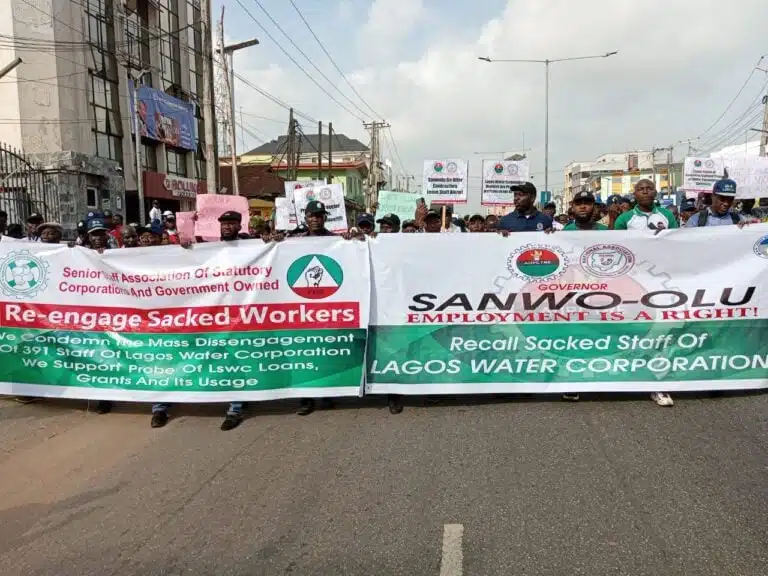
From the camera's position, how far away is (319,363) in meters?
5.09

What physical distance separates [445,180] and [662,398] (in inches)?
330

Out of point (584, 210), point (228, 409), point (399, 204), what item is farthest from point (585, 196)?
point (399, 204)

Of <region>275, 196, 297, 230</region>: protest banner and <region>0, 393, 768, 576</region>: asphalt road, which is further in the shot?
<region>275, 196, 297, 230</region>: protest banner

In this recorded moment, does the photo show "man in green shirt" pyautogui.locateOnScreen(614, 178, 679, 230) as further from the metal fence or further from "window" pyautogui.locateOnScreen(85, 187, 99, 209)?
"window" pyautogui.locateOnScreen(85, 187, 99, 209)

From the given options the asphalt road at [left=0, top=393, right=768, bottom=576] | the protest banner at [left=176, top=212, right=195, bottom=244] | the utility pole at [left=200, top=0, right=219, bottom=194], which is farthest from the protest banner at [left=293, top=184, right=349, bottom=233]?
the asphalt road at [left=0, top=393, right=768, bottom=576]

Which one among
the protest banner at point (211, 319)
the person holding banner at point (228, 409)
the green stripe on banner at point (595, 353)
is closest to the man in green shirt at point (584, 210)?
the green stripe on banner at point (595, 353)

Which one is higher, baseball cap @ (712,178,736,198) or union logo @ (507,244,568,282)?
baseball cap @ (712,178,736,198)

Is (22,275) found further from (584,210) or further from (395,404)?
(584,210)

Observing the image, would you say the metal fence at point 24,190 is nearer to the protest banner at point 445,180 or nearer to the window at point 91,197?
the window at point 91,197

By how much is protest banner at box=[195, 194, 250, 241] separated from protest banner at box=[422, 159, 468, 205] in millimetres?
4189

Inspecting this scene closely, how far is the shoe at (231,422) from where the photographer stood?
4.89m

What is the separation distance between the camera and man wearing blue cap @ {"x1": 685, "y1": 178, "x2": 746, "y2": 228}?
598 cm

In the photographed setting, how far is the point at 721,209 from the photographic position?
20.0 ft

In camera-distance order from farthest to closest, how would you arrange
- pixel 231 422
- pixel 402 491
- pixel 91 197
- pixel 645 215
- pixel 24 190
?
pixel 91 197 < pixel 24 190 < pixel 645 215 < pixel 231 422 < pixel 402 491
